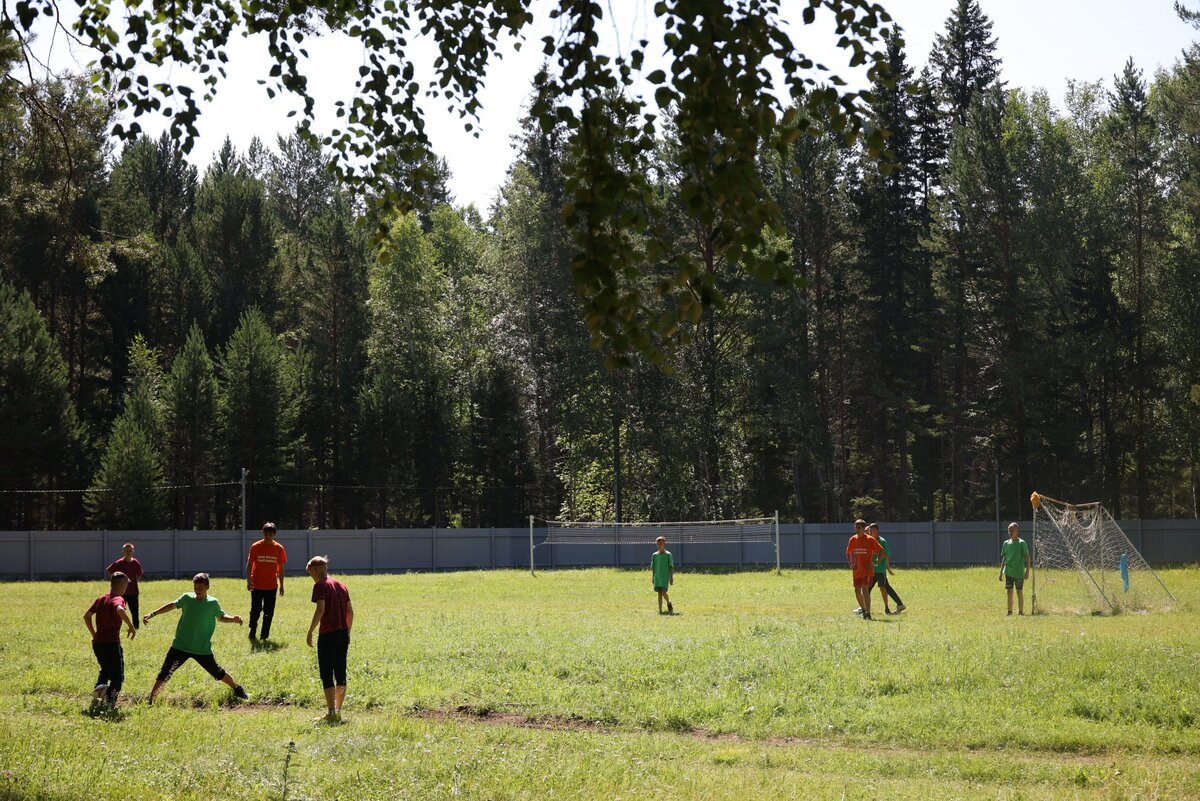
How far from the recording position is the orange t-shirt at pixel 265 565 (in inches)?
747

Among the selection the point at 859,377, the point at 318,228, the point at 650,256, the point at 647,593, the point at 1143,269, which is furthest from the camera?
the point at 318,228

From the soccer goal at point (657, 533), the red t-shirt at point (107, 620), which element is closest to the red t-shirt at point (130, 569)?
the red t-shirt at point (107, 620)

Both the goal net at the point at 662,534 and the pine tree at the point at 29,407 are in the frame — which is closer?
the goal net at the point at 662,534

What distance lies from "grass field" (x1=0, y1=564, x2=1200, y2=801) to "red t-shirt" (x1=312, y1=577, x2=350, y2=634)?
100cm

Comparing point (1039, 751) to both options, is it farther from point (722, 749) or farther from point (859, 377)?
point (859, 377)

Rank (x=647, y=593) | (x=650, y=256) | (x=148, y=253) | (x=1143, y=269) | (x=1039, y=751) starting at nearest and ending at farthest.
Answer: (x=650, y=256) < (x=1039, y=751) < (x=148, y=253) < (x=647, y=593) < (x=1143, y=269)

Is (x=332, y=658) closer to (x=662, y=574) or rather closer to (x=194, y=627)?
(x=194, y=627)

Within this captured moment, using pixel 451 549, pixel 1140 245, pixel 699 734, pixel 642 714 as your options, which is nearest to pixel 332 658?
pixel 642 714

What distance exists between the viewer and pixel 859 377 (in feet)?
183

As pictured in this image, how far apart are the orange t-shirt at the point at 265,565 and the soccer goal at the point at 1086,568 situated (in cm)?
1423

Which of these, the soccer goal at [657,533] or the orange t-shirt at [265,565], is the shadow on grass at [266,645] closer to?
the orange t-shirt at [265,565]

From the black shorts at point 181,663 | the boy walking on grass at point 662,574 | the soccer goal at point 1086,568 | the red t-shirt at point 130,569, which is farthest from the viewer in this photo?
the boy walking on grass at point 662,574

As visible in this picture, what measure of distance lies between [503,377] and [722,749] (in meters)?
47.7

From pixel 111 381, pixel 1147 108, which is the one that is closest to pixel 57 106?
pixel 111 381
